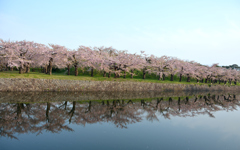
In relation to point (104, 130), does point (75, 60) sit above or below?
above

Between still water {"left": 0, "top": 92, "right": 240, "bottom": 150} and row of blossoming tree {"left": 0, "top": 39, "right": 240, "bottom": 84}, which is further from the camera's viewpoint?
row of blossoming tree {"left": 0, "top": 39, "right": 240, "bottom": 84}

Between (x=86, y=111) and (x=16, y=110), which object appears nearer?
(x=16, y=110)

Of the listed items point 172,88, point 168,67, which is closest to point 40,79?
point 172,88

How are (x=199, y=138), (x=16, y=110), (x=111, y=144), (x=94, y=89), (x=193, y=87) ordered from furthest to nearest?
(x=193, y=87) → (x=94, y=89) → (x=16, y=110) → (x=199, y=138) → (x=111, y=144)

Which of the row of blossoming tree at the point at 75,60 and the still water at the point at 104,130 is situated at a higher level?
the row of blossoming tree at the point at 75,60

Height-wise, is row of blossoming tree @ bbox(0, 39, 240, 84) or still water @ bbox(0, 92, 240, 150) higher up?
row of blossoming tree @ bbox(0, 39, 240, 84)

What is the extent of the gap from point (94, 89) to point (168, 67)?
29224mm

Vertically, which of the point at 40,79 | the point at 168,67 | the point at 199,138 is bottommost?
the point at 199,138

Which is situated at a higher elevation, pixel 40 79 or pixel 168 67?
pixel 168 67

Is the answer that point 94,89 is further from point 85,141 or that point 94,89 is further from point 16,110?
point 85,141

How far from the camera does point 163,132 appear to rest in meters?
12.8

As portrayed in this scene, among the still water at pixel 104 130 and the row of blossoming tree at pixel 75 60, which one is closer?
the still water at pixel 104 130

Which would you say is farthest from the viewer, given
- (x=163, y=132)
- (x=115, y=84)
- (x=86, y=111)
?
(x=115, y=84)

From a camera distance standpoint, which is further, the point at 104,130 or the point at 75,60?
the point at 75,60
